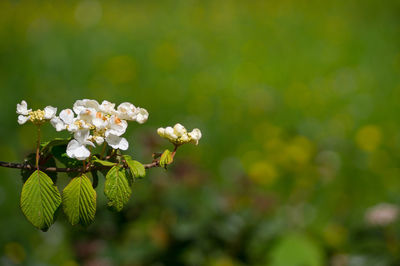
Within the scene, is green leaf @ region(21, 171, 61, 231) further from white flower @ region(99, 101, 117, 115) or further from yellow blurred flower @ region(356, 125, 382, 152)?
yellow blurred flower @ region(356, 125, 382, 152)

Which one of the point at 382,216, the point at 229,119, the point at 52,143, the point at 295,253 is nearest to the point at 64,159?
the point at 52,143

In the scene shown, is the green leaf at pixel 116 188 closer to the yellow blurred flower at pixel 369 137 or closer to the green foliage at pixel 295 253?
the green foliage at pixel 295 253

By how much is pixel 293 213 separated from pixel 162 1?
3.09m

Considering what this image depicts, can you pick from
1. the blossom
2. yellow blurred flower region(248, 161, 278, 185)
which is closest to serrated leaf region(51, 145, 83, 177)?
the blossom

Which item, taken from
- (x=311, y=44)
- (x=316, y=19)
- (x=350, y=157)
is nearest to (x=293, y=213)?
(x=350, y=157)

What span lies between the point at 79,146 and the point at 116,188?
8 cm

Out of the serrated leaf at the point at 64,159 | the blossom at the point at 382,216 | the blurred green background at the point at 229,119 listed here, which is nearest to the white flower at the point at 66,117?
the serrated leaf at the point at 64,159

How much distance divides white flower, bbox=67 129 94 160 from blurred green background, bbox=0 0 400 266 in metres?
1.06

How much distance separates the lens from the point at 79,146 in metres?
0.54

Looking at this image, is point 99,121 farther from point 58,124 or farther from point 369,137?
point 369,137

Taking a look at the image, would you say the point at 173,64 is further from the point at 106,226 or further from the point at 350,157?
the point at 106,226

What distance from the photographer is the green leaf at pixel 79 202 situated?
1.90 feet

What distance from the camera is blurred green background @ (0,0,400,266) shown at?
5.28ft

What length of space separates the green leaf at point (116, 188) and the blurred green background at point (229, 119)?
3.26 ft
